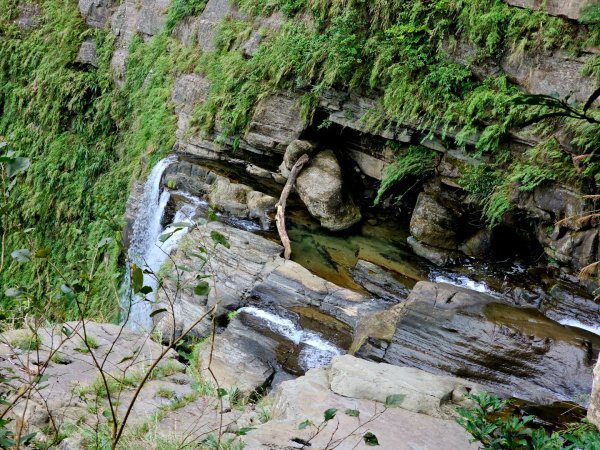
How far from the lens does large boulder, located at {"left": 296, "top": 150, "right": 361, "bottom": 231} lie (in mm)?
9258

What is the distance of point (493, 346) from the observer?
241 inches

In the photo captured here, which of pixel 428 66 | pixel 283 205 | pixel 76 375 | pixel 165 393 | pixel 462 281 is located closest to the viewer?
pixel 165 393

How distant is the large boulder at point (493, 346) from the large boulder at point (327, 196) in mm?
2775

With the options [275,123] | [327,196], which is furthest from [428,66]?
[275,123]

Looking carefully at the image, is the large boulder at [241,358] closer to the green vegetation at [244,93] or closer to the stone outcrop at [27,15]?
the green vegetation at [244,93]

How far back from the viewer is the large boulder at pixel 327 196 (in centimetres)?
926

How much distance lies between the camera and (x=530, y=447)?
2463mm

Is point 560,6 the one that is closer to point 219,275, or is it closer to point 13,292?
point 219,275

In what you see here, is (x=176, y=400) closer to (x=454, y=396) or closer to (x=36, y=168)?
(x=454, y=396)

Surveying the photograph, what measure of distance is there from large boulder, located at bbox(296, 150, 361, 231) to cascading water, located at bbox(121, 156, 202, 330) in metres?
2.03

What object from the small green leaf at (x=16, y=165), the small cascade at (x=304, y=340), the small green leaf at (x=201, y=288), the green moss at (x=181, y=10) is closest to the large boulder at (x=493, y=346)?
the small cascade at (x=304, y=340)

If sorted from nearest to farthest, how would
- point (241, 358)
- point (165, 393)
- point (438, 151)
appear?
point (165, 393) → point (241, 358) → point (438, 151)

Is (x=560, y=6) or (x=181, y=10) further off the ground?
(x=560, y=6)

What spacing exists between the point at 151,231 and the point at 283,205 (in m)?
2.63
